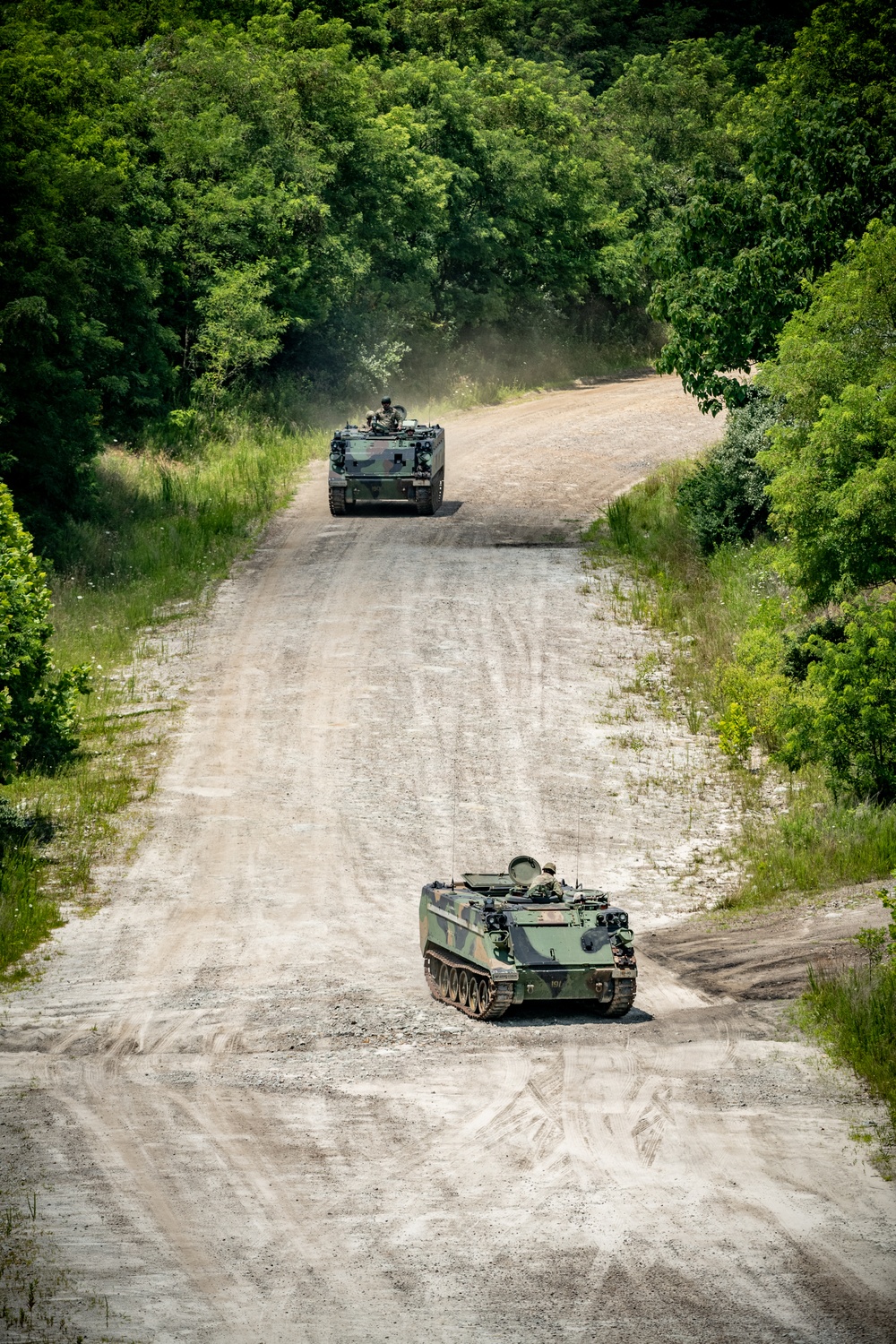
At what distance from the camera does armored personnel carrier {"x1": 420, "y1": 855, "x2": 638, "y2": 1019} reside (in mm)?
15180

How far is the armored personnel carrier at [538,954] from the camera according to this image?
15180mm

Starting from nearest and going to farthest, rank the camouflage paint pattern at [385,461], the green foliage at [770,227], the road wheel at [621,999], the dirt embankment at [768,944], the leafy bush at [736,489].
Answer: the road wheel at [621,999], the dirt embankment at [768,944], the green foliage at [770,227], the leafy bush at [736,489], the camouflage paint pattern at [385,461]

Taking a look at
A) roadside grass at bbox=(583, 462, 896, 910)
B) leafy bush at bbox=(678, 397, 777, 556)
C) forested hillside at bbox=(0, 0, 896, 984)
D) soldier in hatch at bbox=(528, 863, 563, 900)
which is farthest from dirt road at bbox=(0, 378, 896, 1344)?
leafy bush at bbox=(678, 397, 777, 556)

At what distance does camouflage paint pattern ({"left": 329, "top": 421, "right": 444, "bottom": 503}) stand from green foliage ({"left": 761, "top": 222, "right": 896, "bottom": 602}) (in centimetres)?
1139

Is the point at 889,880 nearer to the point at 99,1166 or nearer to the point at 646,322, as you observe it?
the point at 99,1166

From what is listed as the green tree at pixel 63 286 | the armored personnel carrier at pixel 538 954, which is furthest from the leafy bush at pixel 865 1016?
the green tree at pixel 63 286

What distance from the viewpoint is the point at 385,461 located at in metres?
34.4

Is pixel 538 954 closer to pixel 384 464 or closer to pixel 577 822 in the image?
pixel 577 822

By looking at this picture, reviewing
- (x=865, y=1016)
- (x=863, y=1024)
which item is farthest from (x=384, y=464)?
(x=863, y=1024)

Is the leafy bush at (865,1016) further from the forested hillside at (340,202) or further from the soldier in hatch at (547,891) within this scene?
the forested hillside at (340,202)

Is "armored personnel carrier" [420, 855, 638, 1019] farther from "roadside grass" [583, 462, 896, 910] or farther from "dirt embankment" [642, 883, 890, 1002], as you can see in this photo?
"roadside grass" [583, 462, 896, 910]

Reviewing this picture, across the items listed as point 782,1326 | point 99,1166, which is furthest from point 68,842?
point 782,1326

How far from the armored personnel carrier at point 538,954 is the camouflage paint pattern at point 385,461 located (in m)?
19.4

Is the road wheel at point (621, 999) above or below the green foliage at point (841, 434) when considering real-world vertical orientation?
below
